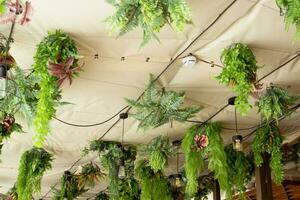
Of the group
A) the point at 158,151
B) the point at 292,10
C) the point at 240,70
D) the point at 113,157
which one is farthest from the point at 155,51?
the point at 113,157

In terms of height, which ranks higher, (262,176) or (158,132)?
(158,132)

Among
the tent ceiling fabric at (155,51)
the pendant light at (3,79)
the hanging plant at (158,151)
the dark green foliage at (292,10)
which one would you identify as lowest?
the hanging plant at (158,151)

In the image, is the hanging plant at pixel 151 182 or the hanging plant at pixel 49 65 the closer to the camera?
the hanging plant at pixel 49 65

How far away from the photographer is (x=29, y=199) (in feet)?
12.8

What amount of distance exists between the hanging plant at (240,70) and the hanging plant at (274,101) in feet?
1.22

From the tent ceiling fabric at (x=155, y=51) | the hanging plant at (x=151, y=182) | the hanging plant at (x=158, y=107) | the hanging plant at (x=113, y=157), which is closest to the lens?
the tent ceiling fabric at (x=155, y=51)

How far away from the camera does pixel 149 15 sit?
6.91 ft

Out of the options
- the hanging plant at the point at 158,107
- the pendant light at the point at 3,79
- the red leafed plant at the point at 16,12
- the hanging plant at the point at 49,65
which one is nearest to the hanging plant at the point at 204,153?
the hanging plant at the point at 158,107

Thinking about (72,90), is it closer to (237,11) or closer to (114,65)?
(114,65)

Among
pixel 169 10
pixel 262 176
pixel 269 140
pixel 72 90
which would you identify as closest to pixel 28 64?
pixel 72 90

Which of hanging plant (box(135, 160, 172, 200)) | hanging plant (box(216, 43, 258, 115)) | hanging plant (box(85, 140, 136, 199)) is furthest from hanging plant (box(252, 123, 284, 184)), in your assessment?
hanging plant (box(85, 140, 136, 199))

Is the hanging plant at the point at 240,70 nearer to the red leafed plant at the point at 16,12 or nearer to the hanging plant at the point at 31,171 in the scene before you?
the red leafed plant at the point at 16,12

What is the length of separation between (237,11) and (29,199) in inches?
102

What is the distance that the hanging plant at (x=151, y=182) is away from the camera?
4.62 meters
